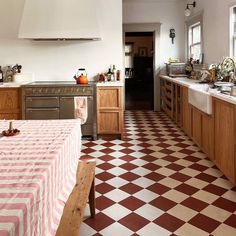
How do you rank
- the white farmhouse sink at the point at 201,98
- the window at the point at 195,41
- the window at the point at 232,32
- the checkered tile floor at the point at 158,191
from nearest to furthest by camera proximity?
the checkered tile floor at the point at 158,191 < the white farmhouse sink at the point at 201,98 < the window at the point at 232,32 < the window at the point at 195,41

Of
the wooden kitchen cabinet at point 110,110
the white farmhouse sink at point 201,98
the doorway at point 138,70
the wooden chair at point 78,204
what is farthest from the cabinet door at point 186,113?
Result: the doorway at point 138,70

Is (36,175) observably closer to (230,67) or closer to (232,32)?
(230,67)

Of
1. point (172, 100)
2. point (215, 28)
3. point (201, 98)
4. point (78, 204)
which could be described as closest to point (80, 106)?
point (201, 98)

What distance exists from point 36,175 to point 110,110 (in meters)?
3.59

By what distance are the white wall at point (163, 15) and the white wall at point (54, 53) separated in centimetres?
247

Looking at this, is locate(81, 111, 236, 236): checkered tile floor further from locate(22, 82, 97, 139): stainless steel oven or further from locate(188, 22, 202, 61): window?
locate(188, 22, 202, 61): window

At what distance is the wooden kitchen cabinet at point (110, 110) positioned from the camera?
476 cm

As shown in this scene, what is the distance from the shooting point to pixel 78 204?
1.78 metres

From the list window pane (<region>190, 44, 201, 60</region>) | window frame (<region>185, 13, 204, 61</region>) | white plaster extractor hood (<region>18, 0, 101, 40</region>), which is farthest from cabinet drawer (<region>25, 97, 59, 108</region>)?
window pane (<region>190, 44, 201, 60</region>)

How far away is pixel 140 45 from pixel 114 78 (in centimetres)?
779

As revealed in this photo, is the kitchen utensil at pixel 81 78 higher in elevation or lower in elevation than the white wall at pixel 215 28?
lower

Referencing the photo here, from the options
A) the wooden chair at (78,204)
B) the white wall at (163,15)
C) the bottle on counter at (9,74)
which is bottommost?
the wooden chair at (78,204)

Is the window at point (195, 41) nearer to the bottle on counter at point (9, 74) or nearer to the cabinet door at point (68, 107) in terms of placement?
the cabinet door at point (68, 107)

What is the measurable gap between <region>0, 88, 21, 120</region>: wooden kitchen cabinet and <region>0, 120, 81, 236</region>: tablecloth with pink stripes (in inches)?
109
